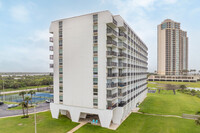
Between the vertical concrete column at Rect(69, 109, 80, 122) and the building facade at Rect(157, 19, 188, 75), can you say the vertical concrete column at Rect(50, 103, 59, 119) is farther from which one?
the building facade at Rect(157, 19, 188, 75)

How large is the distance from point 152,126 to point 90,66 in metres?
20.1

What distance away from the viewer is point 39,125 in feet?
103

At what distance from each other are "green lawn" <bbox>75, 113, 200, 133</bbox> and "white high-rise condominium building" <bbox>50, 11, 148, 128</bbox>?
240 cm

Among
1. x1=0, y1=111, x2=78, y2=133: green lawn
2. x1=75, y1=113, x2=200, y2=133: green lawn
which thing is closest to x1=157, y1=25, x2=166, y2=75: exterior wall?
x1=75, y1=113, x2=200, y2=133: green lawn

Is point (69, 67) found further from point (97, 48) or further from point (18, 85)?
point (18, 85)

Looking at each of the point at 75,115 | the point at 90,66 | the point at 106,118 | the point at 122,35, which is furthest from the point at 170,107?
the point at 90,66

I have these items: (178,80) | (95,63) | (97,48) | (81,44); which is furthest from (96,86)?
(178,80)

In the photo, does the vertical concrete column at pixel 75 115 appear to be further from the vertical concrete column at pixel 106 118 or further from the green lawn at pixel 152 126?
the vertical concrete column at pixel 106 118

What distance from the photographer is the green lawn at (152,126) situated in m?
28.7

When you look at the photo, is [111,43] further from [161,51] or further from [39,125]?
[161,51]

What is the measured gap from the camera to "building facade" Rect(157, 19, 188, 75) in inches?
6375

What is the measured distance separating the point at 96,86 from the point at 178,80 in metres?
155

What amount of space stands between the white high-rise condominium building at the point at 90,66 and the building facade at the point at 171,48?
148509 millimetres

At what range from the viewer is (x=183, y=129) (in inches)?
1165
